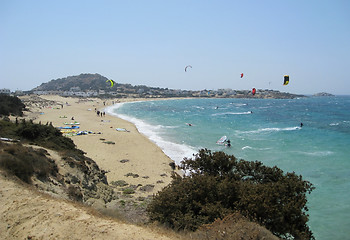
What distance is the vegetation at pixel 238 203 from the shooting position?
253 inches

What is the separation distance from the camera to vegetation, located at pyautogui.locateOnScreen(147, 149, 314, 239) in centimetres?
644

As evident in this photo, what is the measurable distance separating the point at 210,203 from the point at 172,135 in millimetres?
21424

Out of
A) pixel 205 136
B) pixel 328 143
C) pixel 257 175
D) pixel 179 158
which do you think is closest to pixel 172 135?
pixel 205 136

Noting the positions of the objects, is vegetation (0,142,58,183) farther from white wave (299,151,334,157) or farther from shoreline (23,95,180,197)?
white wave (299,151,334,157)

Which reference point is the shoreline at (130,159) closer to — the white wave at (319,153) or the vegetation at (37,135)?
the vegetation at (37,135)

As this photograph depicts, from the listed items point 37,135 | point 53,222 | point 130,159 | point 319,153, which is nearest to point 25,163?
point 53,222

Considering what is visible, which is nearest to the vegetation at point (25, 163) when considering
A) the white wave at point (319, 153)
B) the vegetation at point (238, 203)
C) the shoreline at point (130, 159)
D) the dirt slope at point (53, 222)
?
the dirt slope at point (53, 222)

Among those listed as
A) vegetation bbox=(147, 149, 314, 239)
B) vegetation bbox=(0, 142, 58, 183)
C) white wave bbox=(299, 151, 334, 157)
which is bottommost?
white wave bbox=(299, 151, 334, 157)

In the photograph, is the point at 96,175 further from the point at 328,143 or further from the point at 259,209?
the point at 328,143

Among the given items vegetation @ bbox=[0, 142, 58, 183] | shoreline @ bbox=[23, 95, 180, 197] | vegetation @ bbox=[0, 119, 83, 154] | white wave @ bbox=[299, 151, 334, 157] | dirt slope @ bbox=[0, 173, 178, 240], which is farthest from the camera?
white wave @ bbox=[299, 151, 334, 157]

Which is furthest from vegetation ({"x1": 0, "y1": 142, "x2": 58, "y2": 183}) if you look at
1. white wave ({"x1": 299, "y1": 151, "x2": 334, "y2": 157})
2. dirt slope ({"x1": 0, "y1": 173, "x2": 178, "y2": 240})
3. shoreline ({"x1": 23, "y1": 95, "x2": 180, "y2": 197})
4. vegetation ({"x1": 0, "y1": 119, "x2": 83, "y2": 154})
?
white wave ({"x1": 299, "y1": 151, "x2": 334, "y2": 157})

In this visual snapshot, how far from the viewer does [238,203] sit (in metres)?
6.98

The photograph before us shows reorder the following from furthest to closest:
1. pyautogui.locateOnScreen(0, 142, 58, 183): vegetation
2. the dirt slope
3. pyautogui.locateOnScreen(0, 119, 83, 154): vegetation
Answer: pyautogui.locateOnScreen(0, 119, 83, 154): vegetation, pyautogui.locateOnScreen(0, 142, 58, 183): vegetation, the dirt slope

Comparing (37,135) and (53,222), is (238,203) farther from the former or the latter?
(37,135)
